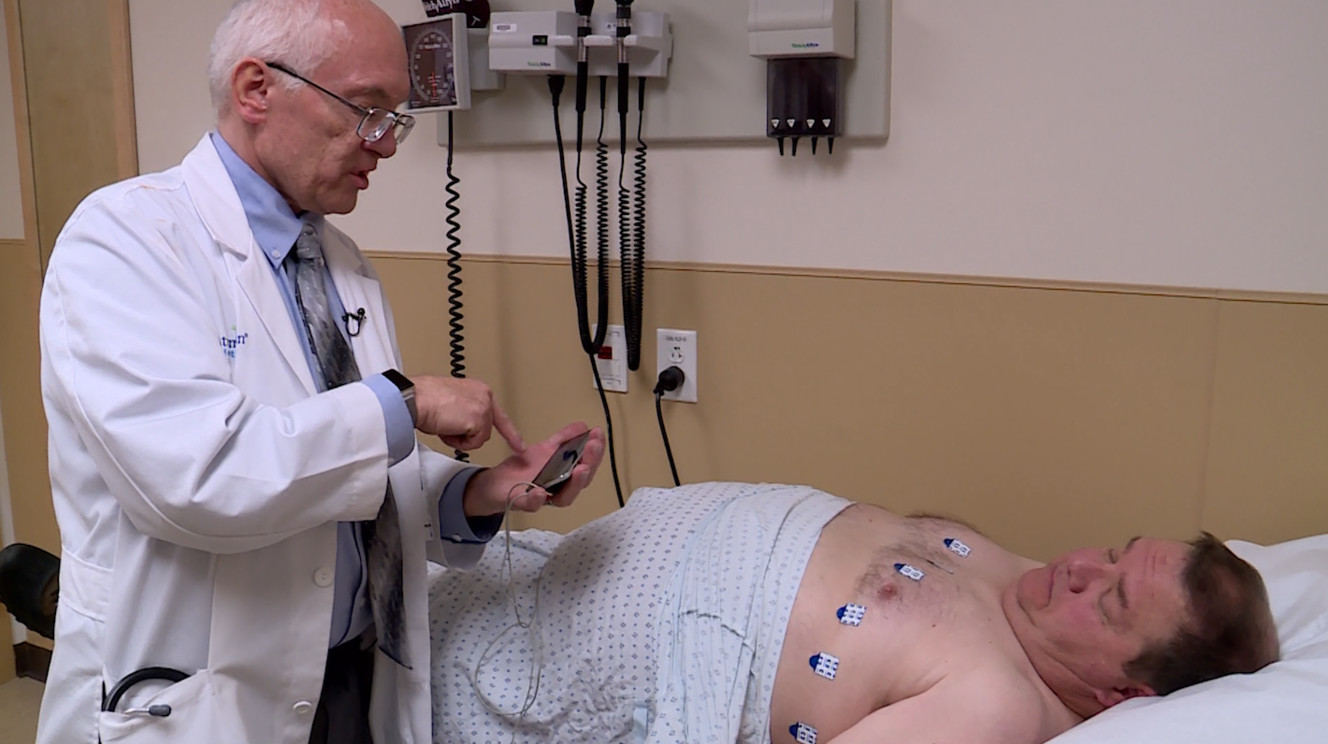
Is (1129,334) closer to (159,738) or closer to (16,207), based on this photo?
(159,738)

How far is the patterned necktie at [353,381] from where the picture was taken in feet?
4.18

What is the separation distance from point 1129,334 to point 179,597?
50.5 inches

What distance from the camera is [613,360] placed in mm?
1894

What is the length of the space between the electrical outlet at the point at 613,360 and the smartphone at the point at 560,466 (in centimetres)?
51

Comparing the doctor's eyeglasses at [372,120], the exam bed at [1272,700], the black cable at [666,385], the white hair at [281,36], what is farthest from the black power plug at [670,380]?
the white hair at [281,36]

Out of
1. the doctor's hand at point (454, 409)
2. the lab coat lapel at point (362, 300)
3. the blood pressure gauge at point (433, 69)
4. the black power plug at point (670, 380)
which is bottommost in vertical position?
the black power plug at point (670, 380)

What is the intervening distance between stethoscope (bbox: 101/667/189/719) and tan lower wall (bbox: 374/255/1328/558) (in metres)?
0.93

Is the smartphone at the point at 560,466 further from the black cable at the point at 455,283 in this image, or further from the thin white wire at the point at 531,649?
the black cable at the point at 455,283

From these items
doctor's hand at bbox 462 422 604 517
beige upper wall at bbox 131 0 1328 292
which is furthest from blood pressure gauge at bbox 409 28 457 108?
doctor's hand at bbox 462 422 604 517

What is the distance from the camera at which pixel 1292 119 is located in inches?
52.7

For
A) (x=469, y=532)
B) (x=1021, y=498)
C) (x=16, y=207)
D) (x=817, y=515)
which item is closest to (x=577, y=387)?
(x=469, y=532)

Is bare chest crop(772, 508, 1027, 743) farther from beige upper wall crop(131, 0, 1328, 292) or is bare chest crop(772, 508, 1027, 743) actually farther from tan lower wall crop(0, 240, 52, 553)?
tan lower wall crop(0, 240, 52, 553)

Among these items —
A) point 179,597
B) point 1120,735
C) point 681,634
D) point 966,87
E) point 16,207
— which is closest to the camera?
point 1120,735

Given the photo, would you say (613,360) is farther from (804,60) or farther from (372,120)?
(372,120)
